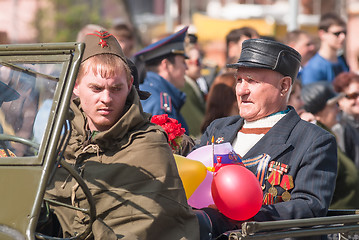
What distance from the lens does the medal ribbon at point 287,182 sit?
4641mm

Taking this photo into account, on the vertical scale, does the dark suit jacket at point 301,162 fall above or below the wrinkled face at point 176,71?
below

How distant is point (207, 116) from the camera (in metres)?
6.99

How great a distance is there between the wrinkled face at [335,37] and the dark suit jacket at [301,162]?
557cm

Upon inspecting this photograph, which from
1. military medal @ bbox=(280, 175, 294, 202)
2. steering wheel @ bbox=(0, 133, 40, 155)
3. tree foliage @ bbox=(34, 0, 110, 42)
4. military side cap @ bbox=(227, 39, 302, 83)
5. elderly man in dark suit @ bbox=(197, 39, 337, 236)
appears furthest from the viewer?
tree foliage @ bbox=(34, 0, 110, 42)

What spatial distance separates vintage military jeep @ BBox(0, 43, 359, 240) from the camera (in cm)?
318

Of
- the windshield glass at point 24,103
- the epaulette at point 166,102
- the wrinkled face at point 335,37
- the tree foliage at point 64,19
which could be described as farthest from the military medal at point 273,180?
the tree foliage at point 64,19

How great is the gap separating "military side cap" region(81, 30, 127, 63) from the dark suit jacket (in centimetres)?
132

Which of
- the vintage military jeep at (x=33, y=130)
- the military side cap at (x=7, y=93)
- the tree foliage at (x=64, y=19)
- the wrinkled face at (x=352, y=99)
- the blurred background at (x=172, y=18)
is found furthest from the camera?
the blurred background at (x=172, y=18)

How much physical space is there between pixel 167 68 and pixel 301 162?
9.93 feet

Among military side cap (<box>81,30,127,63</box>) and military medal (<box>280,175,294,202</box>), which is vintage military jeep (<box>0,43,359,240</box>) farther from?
military medal (<box>280,175,294,202</box>)

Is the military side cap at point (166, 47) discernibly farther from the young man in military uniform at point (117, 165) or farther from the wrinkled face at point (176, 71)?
the young man in military uniform at point (117, 165)

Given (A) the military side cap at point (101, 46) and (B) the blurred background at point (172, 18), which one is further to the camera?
(B) the blurred background at point (172, 18)

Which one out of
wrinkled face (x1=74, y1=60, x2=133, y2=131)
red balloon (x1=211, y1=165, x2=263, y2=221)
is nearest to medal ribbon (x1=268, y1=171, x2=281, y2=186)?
red balloon (x1=211, y1=165, x2=263, y2=221)

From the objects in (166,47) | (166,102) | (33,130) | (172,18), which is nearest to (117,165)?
(33,130)
